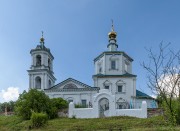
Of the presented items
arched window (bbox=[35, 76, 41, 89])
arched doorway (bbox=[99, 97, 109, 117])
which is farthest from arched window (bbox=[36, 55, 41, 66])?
arched doorway (bbox=[99, 97, 109, 117])

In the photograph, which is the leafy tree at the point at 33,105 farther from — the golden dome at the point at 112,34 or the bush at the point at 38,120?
the golden dome at the point at 112,34

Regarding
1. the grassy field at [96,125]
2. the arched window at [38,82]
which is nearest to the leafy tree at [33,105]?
the grassy field at [96,125]

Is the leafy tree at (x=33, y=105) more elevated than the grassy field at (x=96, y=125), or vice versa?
the leafy tree at (x=33, y=105)

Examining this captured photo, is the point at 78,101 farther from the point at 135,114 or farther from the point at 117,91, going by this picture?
the point at 135,114

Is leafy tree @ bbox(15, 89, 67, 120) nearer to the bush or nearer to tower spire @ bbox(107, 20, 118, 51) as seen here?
the bush

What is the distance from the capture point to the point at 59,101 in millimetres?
33000

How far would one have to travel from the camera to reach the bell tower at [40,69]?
45.1 metres

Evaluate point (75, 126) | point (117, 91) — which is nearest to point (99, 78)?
point (117, 91)

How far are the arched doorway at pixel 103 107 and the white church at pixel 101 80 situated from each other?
5848 mm

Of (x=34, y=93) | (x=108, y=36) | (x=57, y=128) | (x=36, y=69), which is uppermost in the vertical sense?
(x=108, y=36)

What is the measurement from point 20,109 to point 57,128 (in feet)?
21.4

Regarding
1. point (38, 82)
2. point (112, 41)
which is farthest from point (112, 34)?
point (38, 82)

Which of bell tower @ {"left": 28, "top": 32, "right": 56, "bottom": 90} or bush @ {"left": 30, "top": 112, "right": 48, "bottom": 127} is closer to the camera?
bush @ {"left": 30, "top": 112, "right": 48, "bottom": 127}

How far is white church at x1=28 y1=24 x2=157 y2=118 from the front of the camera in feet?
137
